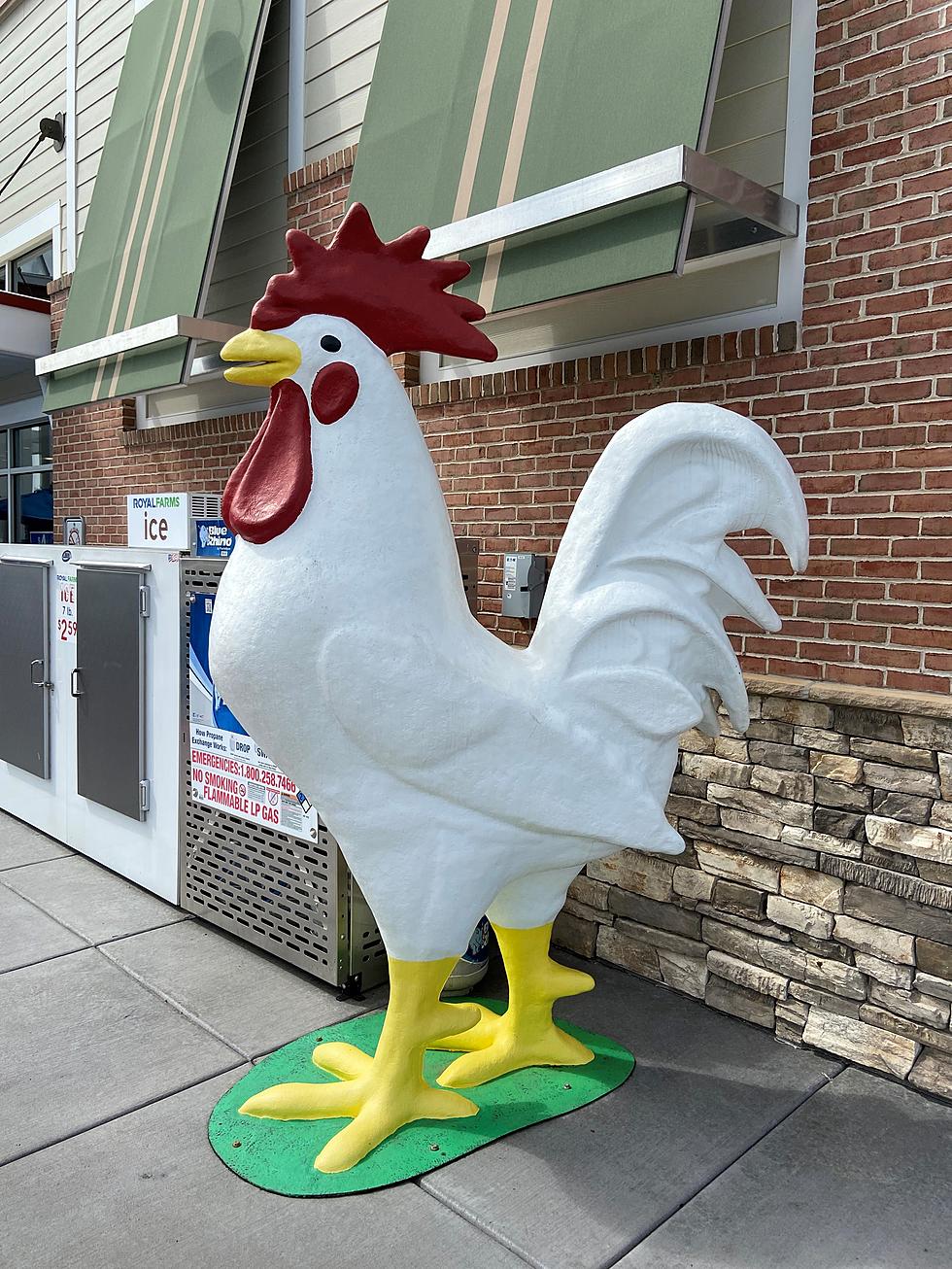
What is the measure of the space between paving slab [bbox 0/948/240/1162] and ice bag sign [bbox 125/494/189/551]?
216 cm

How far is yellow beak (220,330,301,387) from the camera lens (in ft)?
7.79

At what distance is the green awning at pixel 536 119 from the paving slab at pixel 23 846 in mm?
3926

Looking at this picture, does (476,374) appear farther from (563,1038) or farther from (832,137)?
(563,1038)

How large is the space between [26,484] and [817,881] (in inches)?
354

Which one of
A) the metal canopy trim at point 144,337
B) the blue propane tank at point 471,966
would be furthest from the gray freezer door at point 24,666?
the blue propane tank at point 471,966

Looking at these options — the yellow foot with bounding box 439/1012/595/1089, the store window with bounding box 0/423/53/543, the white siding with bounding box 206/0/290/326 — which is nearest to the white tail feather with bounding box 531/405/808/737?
the yellow foot with bounding box 439/1012/595/1089

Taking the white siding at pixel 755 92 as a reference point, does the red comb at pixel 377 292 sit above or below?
below

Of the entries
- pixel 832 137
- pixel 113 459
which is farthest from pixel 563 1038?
pixel 113 459

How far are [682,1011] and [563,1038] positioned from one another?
2.42 ft

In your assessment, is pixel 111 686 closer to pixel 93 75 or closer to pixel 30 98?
pixel 93 75

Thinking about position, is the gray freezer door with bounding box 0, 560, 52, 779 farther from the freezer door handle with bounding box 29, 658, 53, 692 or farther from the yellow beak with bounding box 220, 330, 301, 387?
the yellow beak with bounding box 220, 330, 301, 387

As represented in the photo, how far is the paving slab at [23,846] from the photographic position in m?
5.35

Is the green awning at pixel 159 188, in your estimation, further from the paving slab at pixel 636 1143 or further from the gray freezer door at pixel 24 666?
the paving slab at pixel 636 1143

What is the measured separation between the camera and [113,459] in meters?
7.56
